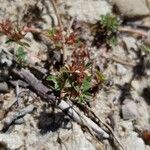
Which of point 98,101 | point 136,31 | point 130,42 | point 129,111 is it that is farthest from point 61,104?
point 136,31

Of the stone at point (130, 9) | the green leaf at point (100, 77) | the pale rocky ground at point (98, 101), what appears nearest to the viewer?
the pale rocky ground at point (98, 101)

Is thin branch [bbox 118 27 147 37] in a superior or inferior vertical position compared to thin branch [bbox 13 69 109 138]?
superior

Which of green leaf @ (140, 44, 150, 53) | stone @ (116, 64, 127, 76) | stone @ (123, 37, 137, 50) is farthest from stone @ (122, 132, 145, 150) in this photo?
stone @ (123, 37, 137, 50)

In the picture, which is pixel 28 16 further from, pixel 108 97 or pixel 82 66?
pixel 108 97

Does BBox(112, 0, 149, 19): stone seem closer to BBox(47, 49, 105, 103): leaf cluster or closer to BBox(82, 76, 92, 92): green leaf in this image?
BBox(47, 49, 105, 103): leaf cluster

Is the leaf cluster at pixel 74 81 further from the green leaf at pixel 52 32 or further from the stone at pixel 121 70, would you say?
the stone at pixel 121 70

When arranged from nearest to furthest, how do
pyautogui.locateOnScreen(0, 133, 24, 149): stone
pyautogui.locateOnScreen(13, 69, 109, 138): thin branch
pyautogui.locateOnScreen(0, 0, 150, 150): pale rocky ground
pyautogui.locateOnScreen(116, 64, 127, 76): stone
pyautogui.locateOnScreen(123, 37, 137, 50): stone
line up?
pyautogui.locateOnScreen(0, 133, 24, 149): stone < pyautogui.locateOnScreen(0, 0, 150, 150): pale rocky ground < pyautogui.locateOnScreen(13, 69, 109, 138): thin branch < pyautogui.locateOnScreen(116, 64, 127, 76): stone < pyautogui.locateOnScreen(123, 37, 137, 50): stone

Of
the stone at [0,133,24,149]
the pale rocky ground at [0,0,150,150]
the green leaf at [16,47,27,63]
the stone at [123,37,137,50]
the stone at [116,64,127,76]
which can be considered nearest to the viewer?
the stone at [0,133,24,149]

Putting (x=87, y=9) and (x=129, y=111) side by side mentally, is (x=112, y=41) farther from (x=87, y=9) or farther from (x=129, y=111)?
(x=129, y=111)

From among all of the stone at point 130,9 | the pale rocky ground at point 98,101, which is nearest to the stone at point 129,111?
the pale rocky ground at point 98,101
